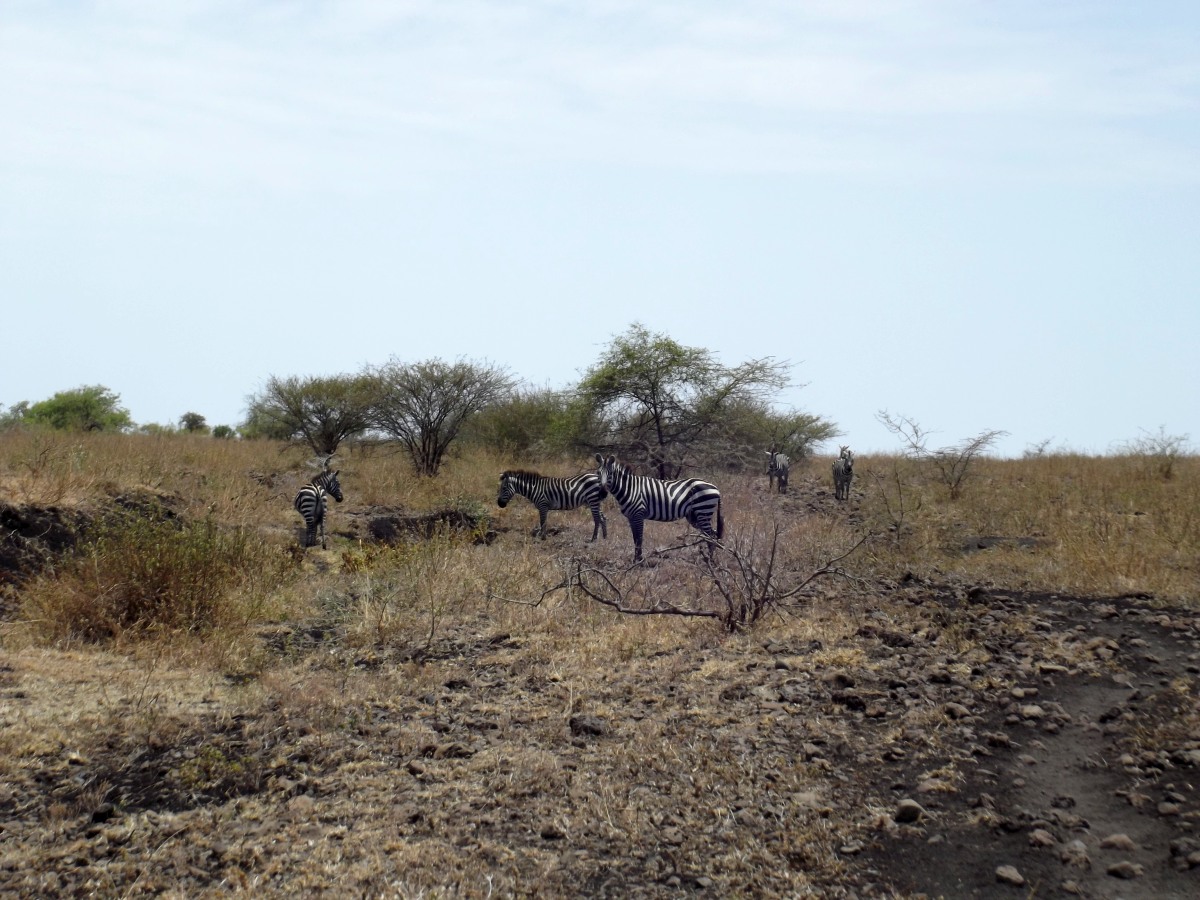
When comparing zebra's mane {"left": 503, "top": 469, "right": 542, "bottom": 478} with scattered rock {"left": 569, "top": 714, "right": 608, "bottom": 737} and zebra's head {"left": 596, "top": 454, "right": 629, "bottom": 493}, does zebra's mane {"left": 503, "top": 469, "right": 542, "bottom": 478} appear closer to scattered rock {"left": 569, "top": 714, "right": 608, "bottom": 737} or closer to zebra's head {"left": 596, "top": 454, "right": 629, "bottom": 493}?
zebra's head {"left": 596, "top": 454, "right": 629, "bottom": 493}

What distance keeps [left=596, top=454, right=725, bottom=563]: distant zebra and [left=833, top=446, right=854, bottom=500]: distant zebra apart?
705 centimetres

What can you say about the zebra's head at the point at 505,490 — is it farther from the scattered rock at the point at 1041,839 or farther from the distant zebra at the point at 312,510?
the scattered rock at the point at 1041,839

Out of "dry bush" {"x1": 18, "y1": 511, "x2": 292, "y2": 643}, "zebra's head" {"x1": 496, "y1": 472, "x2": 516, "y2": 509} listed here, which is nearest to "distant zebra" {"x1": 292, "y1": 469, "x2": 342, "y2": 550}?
"zebra's head" {"x1": 496, "y1": 472, "x2": 516, "y2": 509}

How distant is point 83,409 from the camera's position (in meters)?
31.8

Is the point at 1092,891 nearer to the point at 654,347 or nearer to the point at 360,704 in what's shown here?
the point at 360,704

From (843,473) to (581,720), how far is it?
51.7ft

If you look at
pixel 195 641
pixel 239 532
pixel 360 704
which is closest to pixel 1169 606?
pixel 360 704

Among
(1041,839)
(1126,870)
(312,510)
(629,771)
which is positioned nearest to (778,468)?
(312,510)

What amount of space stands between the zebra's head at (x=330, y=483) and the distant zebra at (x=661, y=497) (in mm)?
4284

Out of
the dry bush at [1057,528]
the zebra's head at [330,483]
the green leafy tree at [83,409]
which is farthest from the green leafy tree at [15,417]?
the dry bush at [1057,528]

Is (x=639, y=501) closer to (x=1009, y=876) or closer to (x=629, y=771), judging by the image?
(x=629, y=771)

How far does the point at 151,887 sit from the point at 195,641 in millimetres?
3545

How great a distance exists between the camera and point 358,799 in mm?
4633

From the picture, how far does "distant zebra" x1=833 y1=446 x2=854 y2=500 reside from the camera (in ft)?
66.4
